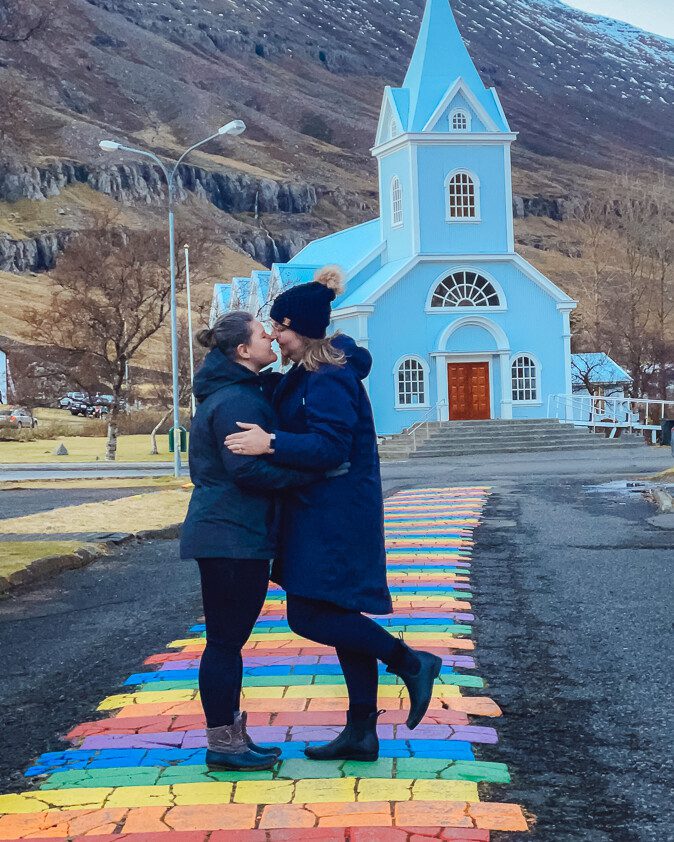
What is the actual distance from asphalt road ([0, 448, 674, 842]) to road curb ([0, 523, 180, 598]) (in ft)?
0.54

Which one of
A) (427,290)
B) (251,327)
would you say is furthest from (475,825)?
(427,290)

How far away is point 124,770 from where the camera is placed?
501 centimetres

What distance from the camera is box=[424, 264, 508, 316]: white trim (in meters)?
45.4

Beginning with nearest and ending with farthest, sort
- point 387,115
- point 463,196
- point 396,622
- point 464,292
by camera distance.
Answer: point 396,622, point 464,292, point 463,196, point 387,115

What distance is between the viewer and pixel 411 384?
1774 inches

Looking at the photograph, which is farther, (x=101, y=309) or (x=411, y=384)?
(x=411, y=384)

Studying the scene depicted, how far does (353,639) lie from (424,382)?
1590 inches

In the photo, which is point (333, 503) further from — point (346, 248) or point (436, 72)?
point (346, 248)

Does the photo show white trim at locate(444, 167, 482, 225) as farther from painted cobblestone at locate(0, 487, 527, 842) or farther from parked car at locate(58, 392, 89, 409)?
parked car at locate(58, 392, 89, 409)

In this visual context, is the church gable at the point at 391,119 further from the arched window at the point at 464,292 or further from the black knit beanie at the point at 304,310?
the black knit beanie at the point at 304,310

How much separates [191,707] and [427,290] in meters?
40.0

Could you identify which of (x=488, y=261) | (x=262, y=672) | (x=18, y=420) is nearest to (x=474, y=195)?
(x=488, y=261)

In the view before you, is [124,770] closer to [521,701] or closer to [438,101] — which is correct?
[521,701]

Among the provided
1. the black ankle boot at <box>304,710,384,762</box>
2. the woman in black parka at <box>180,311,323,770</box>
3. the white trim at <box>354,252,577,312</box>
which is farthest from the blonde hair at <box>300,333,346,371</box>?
the white trim at <box>354,252,577,312</box>
